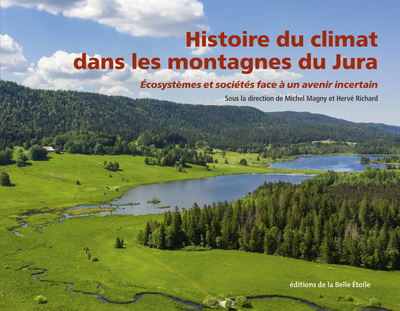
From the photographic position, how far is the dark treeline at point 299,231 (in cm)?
9619

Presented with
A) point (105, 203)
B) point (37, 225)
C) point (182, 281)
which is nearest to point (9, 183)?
point (105, 203)

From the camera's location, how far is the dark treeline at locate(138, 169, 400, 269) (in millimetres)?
96188

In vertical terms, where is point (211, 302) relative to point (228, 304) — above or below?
below

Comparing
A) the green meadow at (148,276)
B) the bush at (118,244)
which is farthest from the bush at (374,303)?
the bush at (118,244)

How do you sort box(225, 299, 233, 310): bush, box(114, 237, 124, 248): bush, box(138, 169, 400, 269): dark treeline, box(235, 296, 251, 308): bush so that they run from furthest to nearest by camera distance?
box(114, 237, 124, 248): bush, box(138, 169, 400, 269): dark treeline, box(235, 296, 251, 308): bush, box(225, 299, 233, 310): bush

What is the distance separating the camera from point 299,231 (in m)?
104

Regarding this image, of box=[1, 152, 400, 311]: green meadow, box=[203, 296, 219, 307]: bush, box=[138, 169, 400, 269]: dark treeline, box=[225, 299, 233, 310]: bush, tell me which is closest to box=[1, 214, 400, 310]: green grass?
box=[1, 152, 400, 311]: green meadow

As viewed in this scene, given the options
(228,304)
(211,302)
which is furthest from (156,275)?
(228,304)

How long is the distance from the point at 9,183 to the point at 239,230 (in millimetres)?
149633

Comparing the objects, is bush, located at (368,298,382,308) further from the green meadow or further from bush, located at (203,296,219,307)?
bush, located at (203,296,219,307)

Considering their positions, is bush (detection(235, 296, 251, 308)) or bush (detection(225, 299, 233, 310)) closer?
bush (detection(225, 299, 233, 310))

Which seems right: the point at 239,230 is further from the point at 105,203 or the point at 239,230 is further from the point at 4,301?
the point at 105,203

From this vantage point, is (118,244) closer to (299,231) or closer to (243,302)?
(243,302)

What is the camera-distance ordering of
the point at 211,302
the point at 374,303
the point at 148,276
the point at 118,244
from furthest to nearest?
the point at 118,244, the point at 148,276, the point at 211,302, the point at 374,303
